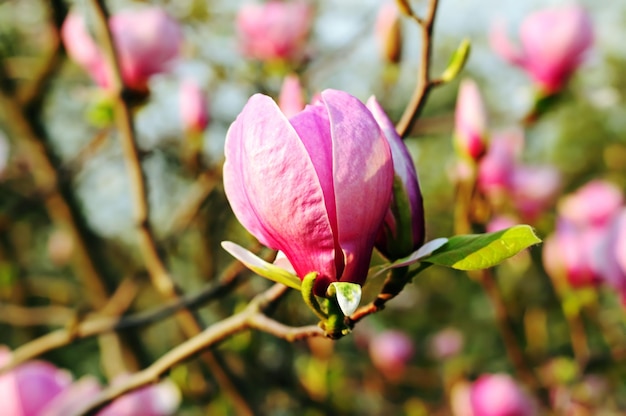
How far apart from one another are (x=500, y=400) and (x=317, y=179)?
110 cm

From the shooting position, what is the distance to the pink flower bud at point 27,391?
84 centimetres

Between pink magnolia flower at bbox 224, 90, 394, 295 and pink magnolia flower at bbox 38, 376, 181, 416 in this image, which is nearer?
pink magnolia flower at bbox 224, 90, 394, 295

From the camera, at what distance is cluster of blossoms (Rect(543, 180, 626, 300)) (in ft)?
3.22

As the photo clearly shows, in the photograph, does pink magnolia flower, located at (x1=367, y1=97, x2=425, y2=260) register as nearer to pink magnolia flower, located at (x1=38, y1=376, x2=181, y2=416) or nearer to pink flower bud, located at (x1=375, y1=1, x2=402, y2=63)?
pink magnolia flower, located at (x1=38, y1=376, x2=181, y2=416)

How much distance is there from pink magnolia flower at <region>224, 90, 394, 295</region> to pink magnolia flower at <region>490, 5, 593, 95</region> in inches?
38.7

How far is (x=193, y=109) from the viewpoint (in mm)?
1473

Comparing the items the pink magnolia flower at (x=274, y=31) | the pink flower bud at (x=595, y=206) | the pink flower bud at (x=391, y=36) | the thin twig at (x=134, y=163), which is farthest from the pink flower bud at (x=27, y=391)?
the pink flower bud at (x=595, y=206)

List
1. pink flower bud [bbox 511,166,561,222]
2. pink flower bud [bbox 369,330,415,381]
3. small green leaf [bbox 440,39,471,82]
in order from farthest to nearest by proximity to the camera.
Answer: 1. pink flower bud [bbox 369,330,415,381]
2. pink flower bud [bbox 511,166,561,222]
3. small green leaf [bbox 440,39,471,82]

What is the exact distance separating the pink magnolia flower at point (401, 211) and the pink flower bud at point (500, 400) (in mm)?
1004

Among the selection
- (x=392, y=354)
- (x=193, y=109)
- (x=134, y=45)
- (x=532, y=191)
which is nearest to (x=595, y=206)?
(x=532, y=191)

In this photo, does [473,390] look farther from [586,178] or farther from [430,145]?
[430,145]

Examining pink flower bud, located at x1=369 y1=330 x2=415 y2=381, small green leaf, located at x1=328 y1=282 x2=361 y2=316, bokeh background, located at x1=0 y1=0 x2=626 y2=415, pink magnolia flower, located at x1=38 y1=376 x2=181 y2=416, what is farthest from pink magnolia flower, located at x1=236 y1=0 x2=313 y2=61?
pink flower bud, located at x1=369 y1=330 x2=415 y2=381

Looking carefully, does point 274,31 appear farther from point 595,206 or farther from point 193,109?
point 595,206

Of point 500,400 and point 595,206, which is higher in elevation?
point 595,206
